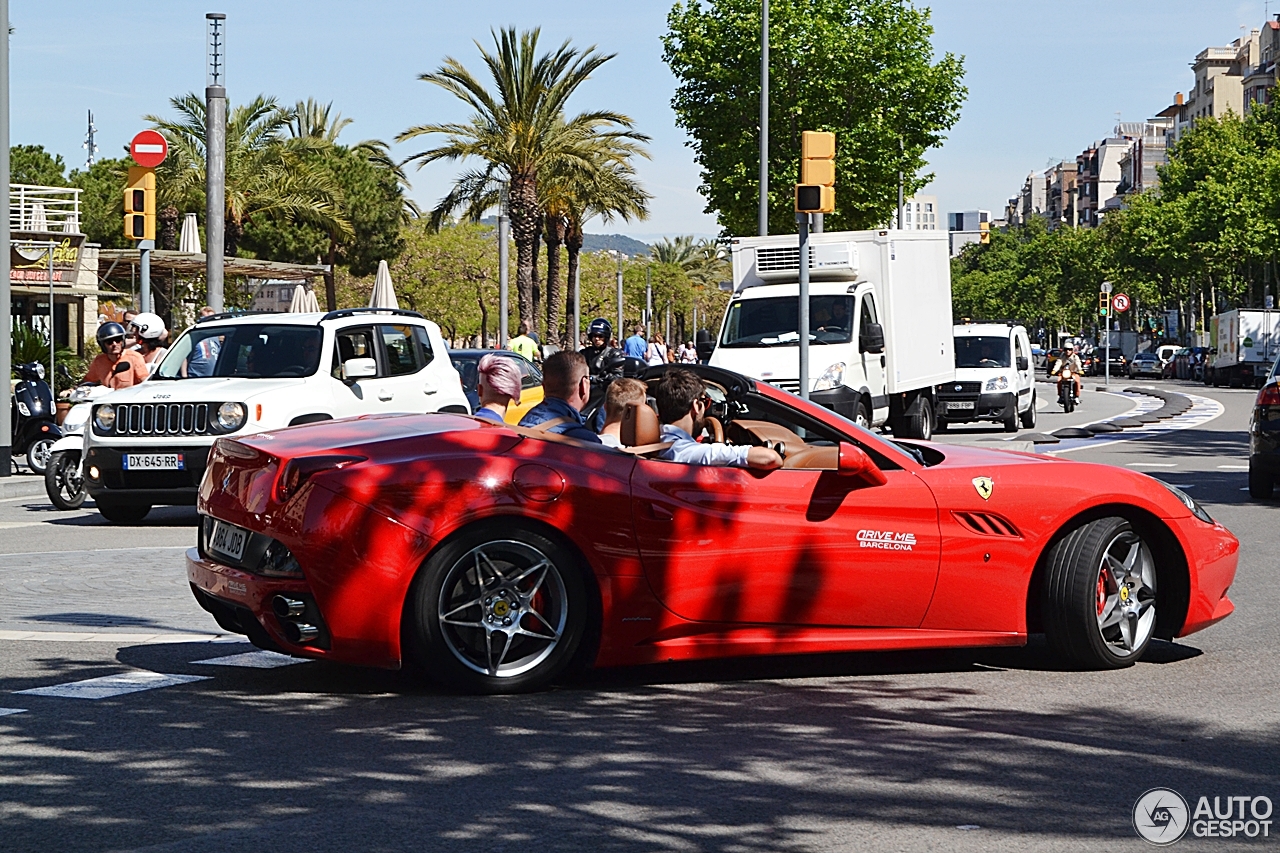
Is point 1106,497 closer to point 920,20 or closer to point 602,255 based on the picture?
point 920,20

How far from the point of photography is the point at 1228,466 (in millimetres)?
20625

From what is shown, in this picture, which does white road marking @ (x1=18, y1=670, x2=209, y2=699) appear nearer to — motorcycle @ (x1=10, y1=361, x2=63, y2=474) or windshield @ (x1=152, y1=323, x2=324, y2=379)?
windshield @ (x1=152, y1=323, x2=324, y2=379)

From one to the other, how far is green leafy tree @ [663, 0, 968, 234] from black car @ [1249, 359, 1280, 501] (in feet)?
94.0

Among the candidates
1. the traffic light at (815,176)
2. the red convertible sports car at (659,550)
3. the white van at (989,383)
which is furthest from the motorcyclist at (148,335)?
the white van at (989,383)

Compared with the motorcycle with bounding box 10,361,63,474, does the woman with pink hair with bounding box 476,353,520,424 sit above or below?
above

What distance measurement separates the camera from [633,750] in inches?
223

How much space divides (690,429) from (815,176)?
10.6 meters

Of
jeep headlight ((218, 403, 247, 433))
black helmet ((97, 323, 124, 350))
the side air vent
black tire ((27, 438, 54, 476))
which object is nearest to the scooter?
black helmet ((97, 323, 124, 350))

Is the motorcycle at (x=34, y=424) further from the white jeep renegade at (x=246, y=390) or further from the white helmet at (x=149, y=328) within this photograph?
the white jeep renegade at (x=246, y=390)

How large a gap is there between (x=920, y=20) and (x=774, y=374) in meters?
27.8

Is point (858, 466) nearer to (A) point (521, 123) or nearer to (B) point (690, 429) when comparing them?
(B) point (690, 429)

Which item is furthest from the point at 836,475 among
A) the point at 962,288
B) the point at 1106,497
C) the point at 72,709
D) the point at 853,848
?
the point at 962,288

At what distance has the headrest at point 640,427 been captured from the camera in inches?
280

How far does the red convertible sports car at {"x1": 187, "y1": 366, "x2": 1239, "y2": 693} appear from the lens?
6.39 meters
